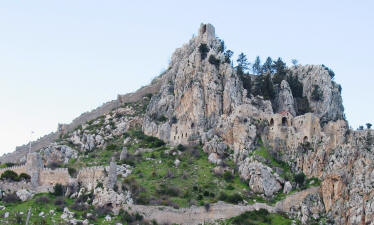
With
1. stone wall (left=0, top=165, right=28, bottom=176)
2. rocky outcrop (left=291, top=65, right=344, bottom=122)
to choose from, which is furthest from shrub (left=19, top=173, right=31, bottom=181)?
rocky outcrop (left=291, top=65, right=344, bottom=122)

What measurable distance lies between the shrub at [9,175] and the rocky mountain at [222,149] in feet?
3.72

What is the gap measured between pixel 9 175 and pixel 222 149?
27241mm

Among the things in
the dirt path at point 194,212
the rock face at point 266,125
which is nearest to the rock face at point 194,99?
the rock face at point 266,125

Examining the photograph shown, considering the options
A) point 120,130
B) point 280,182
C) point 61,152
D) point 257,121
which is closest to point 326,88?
point 257,121

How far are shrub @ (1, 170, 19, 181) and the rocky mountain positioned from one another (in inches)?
44.6

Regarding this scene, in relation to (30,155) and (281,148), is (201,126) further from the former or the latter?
(30,155)

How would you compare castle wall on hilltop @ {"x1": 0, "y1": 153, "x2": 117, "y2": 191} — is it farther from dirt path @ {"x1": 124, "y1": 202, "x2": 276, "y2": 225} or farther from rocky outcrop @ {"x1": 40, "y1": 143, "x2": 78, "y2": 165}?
rocky outcrop @ {"x1": 40, "y1": 143, "x2": 78, "y2": 165}

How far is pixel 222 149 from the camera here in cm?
9519

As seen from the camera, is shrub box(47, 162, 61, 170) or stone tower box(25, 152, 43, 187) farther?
shrub box(47, 162, 61, 170)

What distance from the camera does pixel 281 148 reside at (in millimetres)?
93250

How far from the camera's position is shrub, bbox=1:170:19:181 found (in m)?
86.6

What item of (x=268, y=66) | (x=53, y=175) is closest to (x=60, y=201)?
(x=53, y=175)

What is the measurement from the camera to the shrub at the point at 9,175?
3410 inches

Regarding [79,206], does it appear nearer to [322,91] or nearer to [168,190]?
[168,190]
